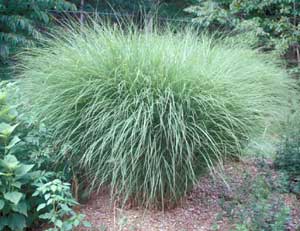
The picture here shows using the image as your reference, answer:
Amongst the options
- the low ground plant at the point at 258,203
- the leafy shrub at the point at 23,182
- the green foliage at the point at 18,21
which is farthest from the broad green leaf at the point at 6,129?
the green foliage at the point at 18,21

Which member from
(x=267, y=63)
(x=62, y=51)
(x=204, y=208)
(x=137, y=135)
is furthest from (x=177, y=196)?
(x=267, y=63)

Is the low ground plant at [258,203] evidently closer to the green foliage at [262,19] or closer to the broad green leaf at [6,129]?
the broad green leaf at [6,129]

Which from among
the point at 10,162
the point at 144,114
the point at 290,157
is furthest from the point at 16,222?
the point at 290,157

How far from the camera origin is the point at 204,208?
2746 mm

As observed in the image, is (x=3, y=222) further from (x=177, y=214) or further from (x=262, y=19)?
(x=262, y=19)

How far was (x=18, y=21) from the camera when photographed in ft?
17.0

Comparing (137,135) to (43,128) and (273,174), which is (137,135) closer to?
(43,128)

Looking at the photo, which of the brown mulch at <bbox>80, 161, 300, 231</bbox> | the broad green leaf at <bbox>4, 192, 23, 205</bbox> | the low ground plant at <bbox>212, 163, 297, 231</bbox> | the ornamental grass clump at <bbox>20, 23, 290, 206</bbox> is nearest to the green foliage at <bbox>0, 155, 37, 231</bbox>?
the broad green leaf at <bbox>4, 192, 23, 205</bbox>

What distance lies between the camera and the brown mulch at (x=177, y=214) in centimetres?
249

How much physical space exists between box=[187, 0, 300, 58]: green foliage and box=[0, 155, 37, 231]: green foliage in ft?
16.6

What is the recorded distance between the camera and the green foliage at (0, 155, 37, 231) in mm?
2150

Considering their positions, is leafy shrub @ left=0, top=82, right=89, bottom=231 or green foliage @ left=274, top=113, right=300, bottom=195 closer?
leafy shrub @ left=0, top=82, right=89, bottom=231

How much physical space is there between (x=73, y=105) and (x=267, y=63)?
3.12 m

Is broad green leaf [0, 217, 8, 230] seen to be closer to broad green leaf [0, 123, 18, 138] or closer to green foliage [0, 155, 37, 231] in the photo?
green foliage [0, 155, 37, 231]
